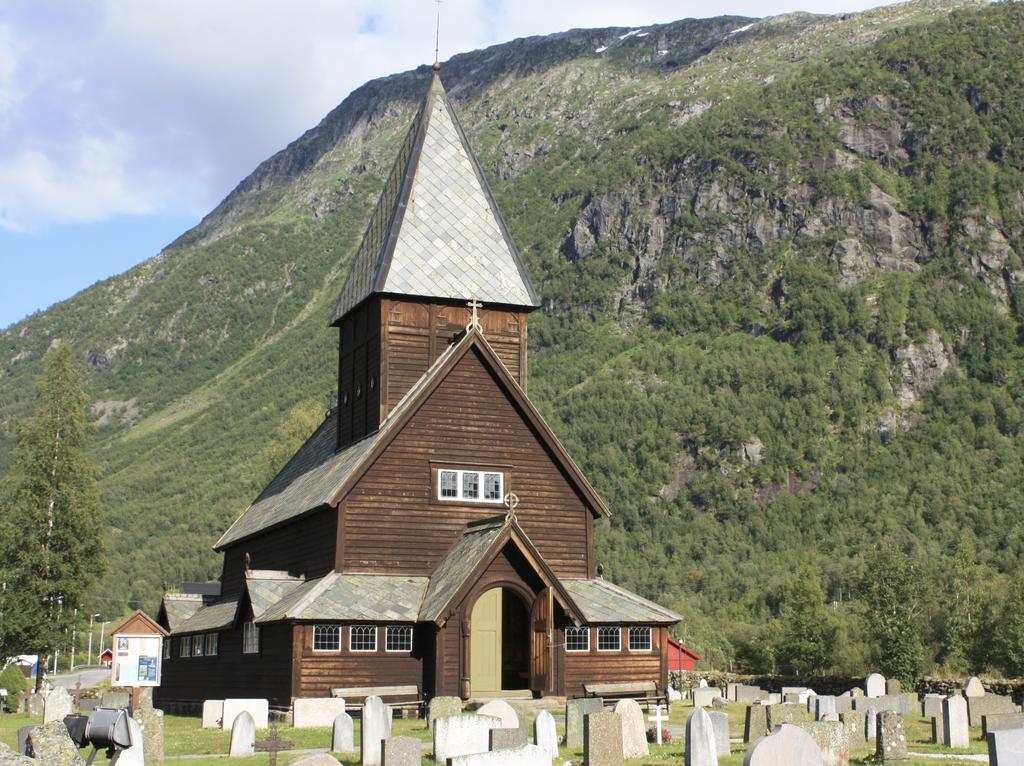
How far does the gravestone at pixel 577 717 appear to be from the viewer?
81.4 feet

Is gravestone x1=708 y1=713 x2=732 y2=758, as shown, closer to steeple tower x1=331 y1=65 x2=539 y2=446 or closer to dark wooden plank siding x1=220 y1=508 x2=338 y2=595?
dark wooden plank siding x1=220 y1=508 x2=338 y2=595

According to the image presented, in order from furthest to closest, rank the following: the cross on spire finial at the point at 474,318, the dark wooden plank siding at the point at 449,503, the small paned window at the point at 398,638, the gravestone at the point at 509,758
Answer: the cross on spire finial at the point at 474,318
the dark wooden plank siding at the point at 449,503
the small paned window at the point at 398,638
the gravestone at the point at 509,758

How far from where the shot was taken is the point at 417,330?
4138 centimetres

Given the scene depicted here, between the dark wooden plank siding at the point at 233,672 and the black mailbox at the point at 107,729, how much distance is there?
20.0m

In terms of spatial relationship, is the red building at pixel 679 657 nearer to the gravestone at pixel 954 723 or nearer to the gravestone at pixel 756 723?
the gravestone at pixel 954 723

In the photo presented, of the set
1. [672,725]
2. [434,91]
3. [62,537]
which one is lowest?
[672,725]

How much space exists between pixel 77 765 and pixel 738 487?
183423 millimetres

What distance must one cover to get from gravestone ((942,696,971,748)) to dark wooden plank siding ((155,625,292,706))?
661 inches

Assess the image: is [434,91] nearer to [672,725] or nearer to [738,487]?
[672,725]

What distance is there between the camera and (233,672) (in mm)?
40062

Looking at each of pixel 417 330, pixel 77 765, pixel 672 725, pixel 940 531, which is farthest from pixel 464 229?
pixel 940 531

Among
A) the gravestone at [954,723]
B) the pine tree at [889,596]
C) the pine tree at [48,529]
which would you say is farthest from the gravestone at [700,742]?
the pine tree at [889,596]

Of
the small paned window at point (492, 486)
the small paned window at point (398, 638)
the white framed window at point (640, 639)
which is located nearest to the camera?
the small paned window at point (398, 638)

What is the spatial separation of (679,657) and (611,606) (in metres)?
26.2
